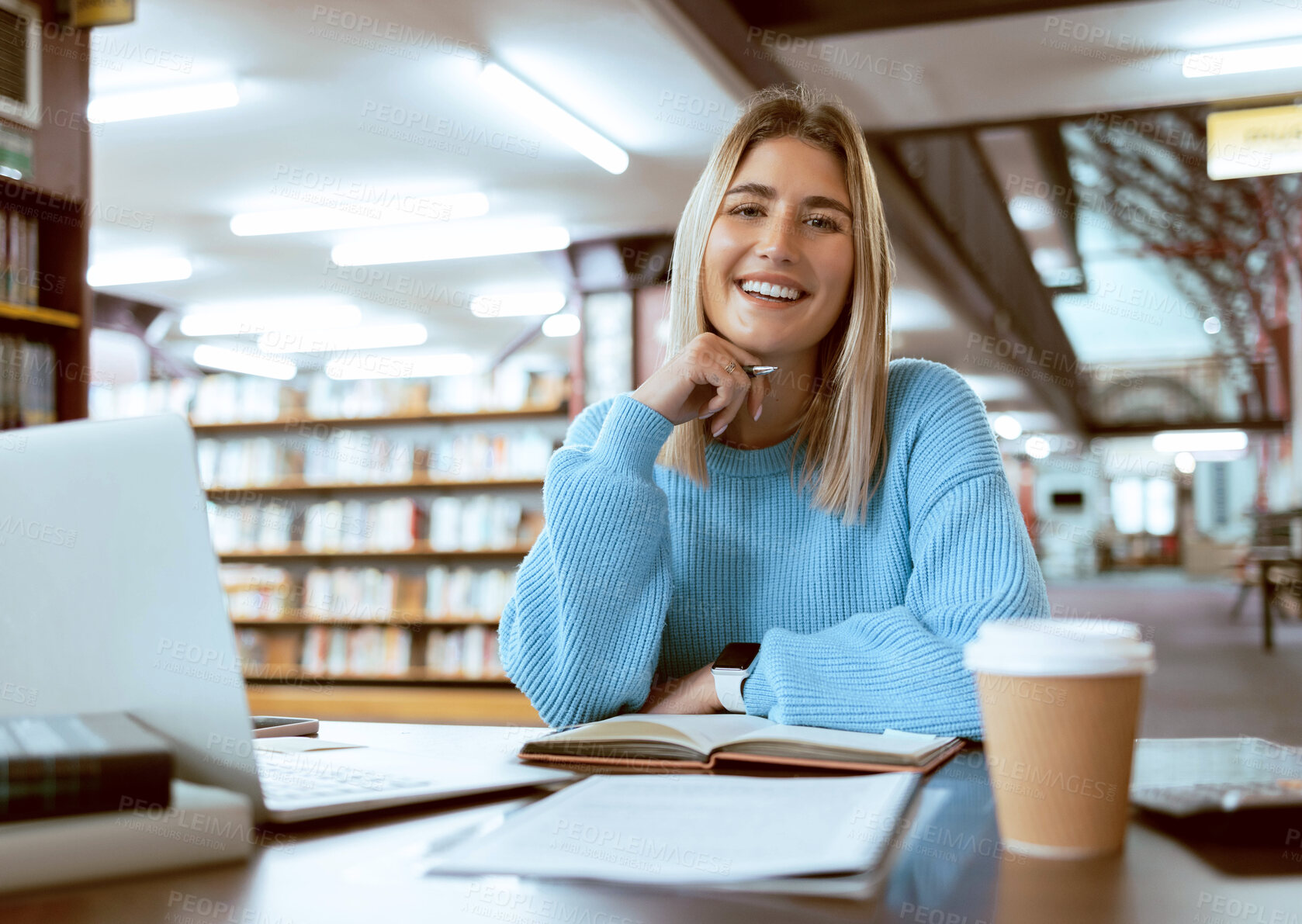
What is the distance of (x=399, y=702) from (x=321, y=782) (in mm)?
5495

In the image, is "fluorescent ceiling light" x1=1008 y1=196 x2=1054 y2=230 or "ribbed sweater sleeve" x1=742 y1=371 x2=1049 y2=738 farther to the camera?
"fluorescent ceiling light" x1=1008 y1=196 x2=1054 y2=230

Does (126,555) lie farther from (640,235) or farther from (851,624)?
(640,235)

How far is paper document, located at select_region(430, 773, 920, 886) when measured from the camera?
0.54 metres

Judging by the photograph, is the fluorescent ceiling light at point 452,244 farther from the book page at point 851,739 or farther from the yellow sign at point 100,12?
the book page at point 851,739

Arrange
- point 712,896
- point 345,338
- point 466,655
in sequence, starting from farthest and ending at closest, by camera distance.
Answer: point 345,338 → point 466,655 → point 712,896

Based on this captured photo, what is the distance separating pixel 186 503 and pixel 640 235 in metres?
6.92

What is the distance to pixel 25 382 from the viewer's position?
125 inches

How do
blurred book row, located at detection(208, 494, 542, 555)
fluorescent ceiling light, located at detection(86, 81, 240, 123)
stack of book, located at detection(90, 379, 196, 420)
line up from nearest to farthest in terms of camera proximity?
fluorescent ceiling light, located at detection(86, 81, 240, 123)
blurred book row, located at detection(208, 494, 542, 555)
stack of book, located at detection(90, 379, 196, 420)

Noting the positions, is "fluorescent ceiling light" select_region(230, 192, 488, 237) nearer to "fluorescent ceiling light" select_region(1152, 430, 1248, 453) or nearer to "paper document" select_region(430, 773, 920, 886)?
"paper document" select_region(430, 773, 920, 886)

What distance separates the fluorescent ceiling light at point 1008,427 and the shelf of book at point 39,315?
18833mm

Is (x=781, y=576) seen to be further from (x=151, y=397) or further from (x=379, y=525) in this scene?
(x=151, y=397)

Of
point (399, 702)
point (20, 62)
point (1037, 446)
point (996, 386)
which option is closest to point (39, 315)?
point (20, 62)

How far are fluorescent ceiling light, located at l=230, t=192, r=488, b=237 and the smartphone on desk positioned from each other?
5.67 meters

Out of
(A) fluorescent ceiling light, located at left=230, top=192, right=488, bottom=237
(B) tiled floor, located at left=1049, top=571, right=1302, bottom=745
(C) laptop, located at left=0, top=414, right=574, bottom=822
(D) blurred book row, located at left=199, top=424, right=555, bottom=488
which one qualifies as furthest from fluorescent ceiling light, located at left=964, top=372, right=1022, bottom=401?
(C) laptop, located at left=0, top=414, right=574, bottom=822
